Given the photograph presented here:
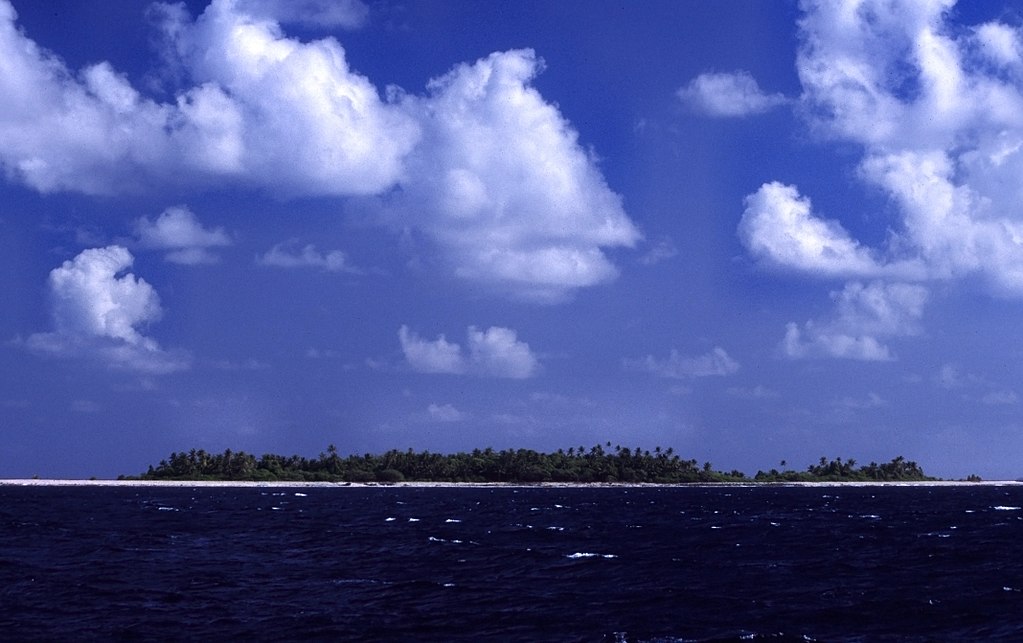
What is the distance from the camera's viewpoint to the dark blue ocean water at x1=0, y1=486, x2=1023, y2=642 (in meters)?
40.0

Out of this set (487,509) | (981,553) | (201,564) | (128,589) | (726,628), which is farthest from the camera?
(487,509)

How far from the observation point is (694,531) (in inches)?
3664

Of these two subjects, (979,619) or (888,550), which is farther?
(888,550)

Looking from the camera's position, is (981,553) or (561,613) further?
(981,553)

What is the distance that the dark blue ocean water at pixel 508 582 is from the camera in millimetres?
40000

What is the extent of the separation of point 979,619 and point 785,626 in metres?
8.59

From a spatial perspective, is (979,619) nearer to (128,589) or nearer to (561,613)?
(561,613)

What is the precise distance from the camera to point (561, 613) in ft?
144

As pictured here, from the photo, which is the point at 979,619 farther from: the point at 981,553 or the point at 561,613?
the point at 981,553

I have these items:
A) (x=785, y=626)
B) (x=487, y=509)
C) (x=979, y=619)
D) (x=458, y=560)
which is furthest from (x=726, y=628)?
(x=487, y=509)

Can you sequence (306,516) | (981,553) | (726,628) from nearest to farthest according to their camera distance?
1. (726,628)
2. (981,553)
3. (306,516)

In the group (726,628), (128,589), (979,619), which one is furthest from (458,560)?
(979,619)

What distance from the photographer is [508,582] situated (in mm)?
54531

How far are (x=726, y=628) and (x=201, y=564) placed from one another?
36.3 meters
